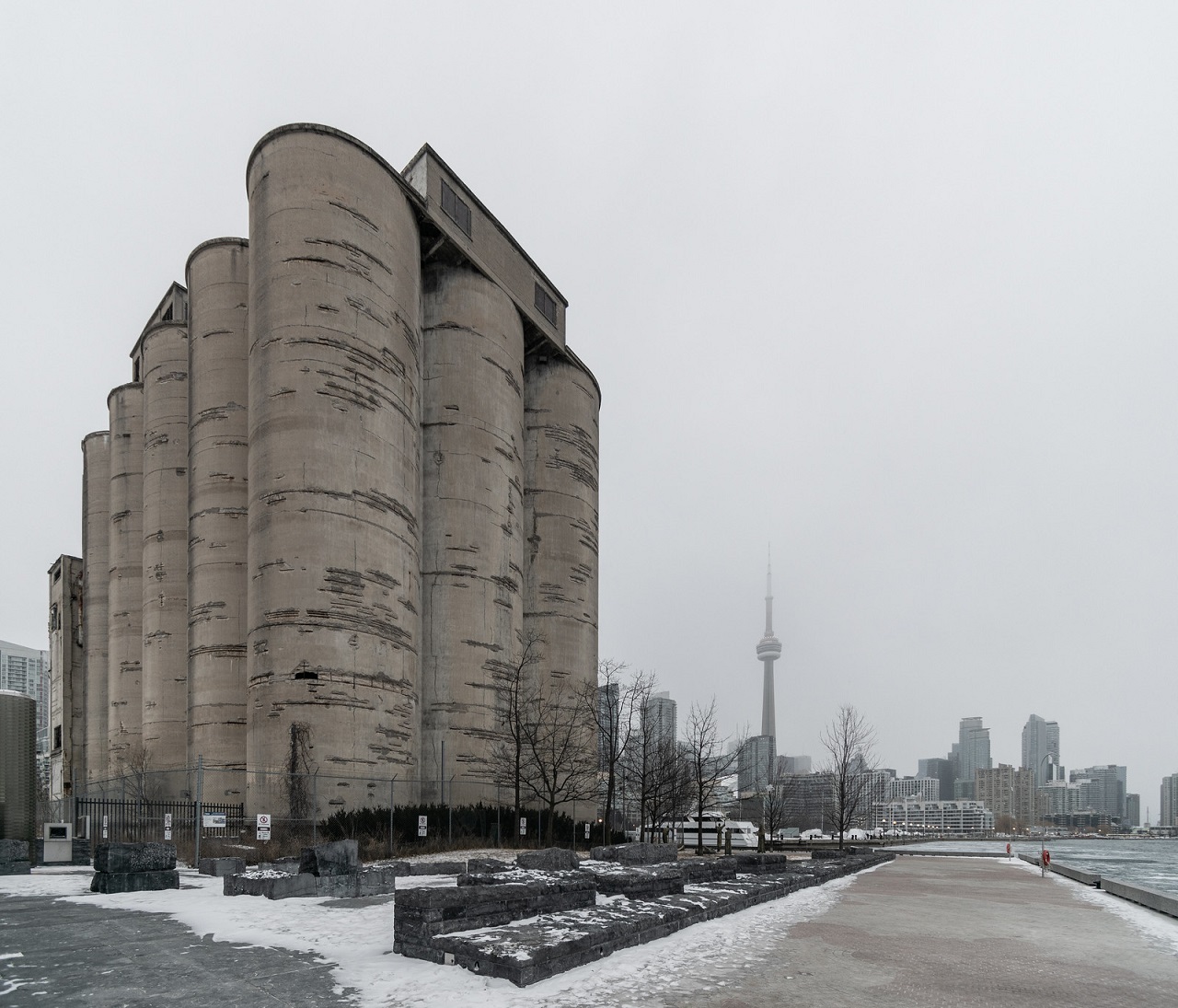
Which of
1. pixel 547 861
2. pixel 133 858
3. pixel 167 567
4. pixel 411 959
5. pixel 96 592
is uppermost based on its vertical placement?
pixel 167 567

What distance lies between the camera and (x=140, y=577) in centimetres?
6384

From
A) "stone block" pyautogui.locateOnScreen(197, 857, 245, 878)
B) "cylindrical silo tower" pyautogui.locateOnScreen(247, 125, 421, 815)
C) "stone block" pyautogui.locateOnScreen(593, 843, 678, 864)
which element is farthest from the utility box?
"stone block" pyautogui.locateOnScreen(593, 843, 678, 864)

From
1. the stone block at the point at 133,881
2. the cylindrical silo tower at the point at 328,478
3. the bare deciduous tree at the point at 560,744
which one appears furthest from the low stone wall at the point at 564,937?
the bare deciduous tree at the point at 560,744

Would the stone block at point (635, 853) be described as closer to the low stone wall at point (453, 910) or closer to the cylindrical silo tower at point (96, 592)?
the low stone wall at point (453, 910)

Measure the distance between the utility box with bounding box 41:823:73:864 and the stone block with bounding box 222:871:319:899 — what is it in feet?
41.5

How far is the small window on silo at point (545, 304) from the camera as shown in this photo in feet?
216

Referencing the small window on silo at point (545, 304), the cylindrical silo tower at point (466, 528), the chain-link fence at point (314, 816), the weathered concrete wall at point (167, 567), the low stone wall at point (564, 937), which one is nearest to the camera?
the low stone wall at point (564, 937)

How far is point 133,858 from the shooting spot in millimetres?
18969

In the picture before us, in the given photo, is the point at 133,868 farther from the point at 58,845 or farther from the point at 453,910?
the point at 453,910

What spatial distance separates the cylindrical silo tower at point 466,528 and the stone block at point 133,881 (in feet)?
89.6

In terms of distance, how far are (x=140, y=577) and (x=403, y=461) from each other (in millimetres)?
30361

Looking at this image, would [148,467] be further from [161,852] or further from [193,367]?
[161,852]

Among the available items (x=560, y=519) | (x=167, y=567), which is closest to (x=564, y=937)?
(x=167, y=567)

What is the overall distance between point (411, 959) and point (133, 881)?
36.2 feet
